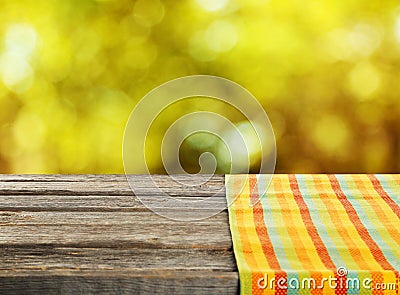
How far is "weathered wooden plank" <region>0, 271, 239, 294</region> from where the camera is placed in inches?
45.4

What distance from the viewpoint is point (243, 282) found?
1157 mm

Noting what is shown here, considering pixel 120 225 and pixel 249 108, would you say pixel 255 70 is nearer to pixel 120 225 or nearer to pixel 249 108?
pixel 249 108

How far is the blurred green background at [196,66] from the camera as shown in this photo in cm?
242

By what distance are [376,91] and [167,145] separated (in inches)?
29.9

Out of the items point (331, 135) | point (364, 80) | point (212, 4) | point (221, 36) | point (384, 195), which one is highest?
point (212, 4)

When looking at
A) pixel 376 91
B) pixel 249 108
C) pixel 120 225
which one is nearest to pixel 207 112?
pixel 249 108

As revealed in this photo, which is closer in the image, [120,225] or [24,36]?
[120,225]

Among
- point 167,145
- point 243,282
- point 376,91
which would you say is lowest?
point 243,282

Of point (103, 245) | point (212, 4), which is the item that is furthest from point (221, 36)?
point (103, 245)

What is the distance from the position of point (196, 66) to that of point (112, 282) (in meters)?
1.40
